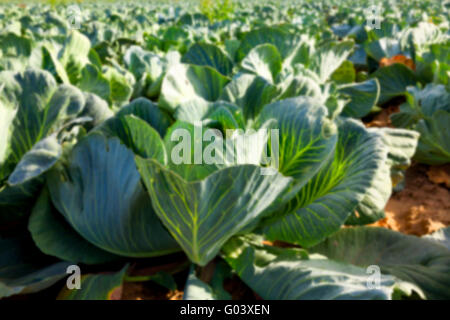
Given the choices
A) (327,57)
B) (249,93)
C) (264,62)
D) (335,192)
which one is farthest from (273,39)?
(335,192)

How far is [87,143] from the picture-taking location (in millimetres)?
1118

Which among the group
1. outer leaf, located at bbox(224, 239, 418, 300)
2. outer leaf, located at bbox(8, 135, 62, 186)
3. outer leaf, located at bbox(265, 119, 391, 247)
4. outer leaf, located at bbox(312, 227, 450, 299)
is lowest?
outer leaf, located at bbox(312, 227, 450, 299)

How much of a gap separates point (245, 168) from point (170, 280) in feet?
1.78

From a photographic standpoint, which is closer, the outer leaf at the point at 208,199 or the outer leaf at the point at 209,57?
the outer leaf at the point at 208,199

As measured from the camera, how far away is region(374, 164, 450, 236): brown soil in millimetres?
1816

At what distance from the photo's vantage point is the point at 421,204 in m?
2.05

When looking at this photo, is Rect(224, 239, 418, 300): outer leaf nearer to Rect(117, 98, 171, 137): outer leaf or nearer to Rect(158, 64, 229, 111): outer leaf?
Rect(117, 98, 171, 137): outer leaf

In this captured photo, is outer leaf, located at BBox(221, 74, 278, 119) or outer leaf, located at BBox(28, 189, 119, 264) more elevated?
outer leaf, located at BBox(221, 74, 278, 119)

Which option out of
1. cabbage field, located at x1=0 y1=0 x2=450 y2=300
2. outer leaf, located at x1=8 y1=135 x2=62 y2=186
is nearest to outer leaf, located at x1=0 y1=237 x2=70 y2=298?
cabbage field, located at x1=0 y1=0 x2=450 y2=300

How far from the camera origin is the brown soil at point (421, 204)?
1.82m

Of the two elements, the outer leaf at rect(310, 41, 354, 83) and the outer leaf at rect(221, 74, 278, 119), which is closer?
the outer leaf at rect(221, 74, 278, 119)

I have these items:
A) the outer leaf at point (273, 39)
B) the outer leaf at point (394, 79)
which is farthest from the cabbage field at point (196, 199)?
the outer leaf at point (394, 79)

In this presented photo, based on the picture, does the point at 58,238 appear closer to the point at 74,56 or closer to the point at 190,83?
the point at 190,83

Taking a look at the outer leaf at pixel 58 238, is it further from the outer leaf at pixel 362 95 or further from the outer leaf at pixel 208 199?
the outer leaf at pixel 362 95
